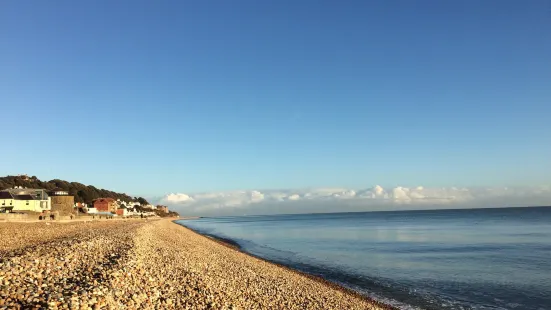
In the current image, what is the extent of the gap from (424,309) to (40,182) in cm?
17458

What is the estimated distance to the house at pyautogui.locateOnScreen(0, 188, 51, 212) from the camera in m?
76.8

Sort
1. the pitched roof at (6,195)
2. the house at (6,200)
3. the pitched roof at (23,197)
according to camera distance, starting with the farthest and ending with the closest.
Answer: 1. the pitched roof at (23,197)
2. the pitched roof at (6,195)
3. the house at (6,200)

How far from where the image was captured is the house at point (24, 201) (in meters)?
76.8

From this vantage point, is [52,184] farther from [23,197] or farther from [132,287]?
[132,287]

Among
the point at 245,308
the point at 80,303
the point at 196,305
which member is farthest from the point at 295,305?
the point at 80,303

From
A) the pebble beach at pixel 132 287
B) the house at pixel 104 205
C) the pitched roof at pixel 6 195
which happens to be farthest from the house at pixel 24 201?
the pebble beach at pixel 132 287

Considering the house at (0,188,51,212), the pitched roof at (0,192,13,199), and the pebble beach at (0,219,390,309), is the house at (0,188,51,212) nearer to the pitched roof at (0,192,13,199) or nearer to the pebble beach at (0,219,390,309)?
the pitched roof at (0,192,13,199)

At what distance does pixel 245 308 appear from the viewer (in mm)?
13977

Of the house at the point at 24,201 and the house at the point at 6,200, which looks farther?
the house at the point at 24,201

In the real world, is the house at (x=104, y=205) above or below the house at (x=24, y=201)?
below

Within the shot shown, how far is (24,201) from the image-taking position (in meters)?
80.0

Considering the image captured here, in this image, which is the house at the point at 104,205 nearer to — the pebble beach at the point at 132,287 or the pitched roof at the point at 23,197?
the pitched roof at the point at 23,197

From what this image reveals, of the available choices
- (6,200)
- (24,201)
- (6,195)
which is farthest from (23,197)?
(6,200)

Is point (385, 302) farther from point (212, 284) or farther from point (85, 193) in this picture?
point (85, 193)
